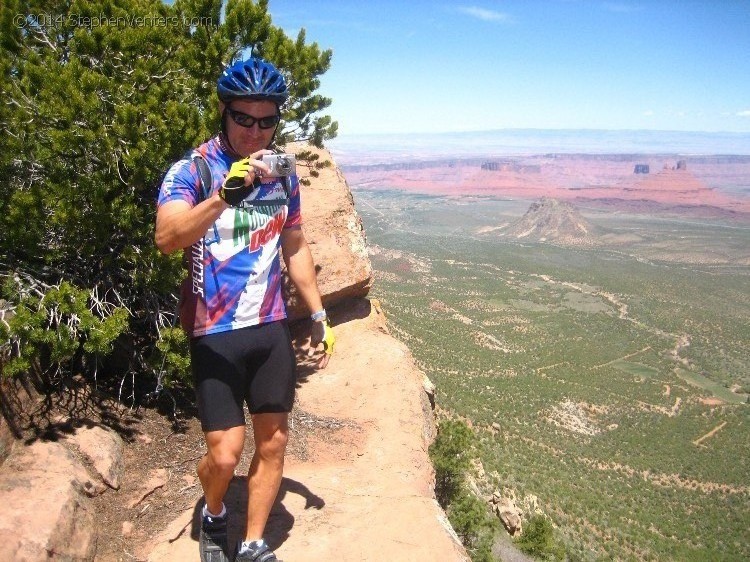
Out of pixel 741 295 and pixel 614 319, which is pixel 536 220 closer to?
pixel 741 295

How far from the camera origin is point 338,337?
8.16 meters

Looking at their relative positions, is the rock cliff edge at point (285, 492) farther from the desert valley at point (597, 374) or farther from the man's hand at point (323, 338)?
the desert valley at point (597, 374)

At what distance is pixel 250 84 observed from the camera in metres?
2.47

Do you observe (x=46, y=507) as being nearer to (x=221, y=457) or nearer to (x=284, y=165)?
(x=221, y=457)

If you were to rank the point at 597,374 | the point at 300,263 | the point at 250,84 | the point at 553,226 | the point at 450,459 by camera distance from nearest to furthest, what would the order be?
1. the point at 250,84
2. the point at 300,263
3. the point at 450,459
4. the point at 597,374
5. the point at 553,226

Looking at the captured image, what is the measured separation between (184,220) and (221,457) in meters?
1.23

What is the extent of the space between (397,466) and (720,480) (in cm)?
3147

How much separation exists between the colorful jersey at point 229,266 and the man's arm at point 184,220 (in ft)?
0.67

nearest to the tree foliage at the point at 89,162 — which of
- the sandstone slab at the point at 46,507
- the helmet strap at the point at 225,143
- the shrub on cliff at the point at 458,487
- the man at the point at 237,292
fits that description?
the sandstone slab at the point at 46,507

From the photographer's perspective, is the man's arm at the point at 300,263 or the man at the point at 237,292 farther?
the man's arm at the point at 300,263

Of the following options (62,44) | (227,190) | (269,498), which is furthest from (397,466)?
(62,44)

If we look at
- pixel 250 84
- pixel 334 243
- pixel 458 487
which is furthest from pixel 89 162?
pixel 458 487

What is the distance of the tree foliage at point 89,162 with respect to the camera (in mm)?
4129

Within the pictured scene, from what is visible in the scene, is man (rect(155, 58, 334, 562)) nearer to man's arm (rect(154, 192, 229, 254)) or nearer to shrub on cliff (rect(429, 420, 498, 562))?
man's arm (rect(154, 192, 229, 254))
